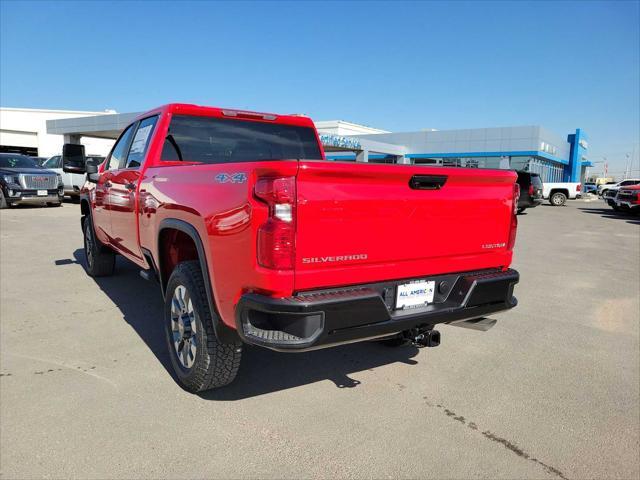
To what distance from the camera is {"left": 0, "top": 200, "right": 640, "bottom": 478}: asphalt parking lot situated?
245 cm

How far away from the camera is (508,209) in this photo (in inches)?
125

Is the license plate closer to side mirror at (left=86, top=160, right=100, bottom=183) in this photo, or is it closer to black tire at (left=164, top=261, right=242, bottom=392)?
black tire at (left=164, top=261, right=242, bottom=392)

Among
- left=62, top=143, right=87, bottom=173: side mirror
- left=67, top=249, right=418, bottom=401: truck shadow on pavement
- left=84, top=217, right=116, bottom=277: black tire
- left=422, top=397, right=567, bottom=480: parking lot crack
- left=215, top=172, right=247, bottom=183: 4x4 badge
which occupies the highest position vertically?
left=62, top=143, right=87, bottom=173: side mirror

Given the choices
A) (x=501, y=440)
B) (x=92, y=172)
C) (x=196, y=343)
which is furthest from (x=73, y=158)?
(x=501, y=440)

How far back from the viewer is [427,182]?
2709mm

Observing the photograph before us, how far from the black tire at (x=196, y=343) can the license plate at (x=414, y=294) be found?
3.34 feet

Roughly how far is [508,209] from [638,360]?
211 cm

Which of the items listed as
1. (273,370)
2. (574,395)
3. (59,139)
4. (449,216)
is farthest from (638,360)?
(59,139)

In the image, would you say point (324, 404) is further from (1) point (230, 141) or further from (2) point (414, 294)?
(1) point (230, 141)

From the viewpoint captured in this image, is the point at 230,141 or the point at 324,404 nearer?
the point at 324,404

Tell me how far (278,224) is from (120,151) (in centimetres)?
358

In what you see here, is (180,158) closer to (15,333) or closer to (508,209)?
(15,333)

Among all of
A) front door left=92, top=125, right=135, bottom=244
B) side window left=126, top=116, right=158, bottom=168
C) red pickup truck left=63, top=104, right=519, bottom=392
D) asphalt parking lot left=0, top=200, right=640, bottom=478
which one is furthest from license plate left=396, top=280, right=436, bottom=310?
front door left=92, top=125, right=135, bottom=244

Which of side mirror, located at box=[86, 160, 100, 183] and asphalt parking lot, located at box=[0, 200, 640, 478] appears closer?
asphalt parking lot, located at box=[0, 200, 640, 478]
